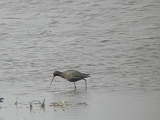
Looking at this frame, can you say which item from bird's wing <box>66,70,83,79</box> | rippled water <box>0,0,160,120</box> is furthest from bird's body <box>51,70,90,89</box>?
rippled water <box>0,0,160,120</box>

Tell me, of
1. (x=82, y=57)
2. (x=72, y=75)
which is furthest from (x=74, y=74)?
(x=82, y=57)

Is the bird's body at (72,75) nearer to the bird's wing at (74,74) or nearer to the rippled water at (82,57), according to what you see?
the bird's wing at (74,74)

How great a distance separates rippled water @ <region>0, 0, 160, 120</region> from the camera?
29.9ft

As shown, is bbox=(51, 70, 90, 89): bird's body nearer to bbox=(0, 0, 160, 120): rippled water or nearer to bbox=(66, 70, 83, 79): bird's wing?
bbox=(66, 70, 83, 79): bird's wing

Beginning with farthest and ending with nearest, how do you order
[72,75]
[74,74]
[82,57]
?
[82,57] < [74,74] < [72,75]

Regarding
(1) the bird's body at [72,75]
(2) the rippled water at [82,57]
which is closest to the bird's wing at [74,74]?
(1) the bird's body at [72,75]

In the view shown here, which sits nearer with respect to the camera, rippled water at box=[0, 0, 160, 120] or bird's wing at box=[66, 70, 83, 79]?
rippled water at box=[0, 0, 160, 120]

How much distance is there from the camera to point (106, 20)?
15.0m

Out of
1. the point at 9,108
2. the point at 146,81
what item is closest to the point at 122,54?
the point at 146,81

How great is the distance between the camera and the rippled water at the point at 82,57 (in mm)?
9102

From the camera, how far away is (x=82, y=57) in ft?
42.2

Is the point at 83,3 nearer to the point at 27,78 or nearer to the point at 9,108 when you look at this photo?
the point at 27,78

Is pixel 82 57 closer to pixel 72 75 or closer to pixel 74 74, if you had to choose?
pixel 74 74

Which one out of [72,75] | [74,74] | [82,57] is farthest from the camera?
[82,57]
